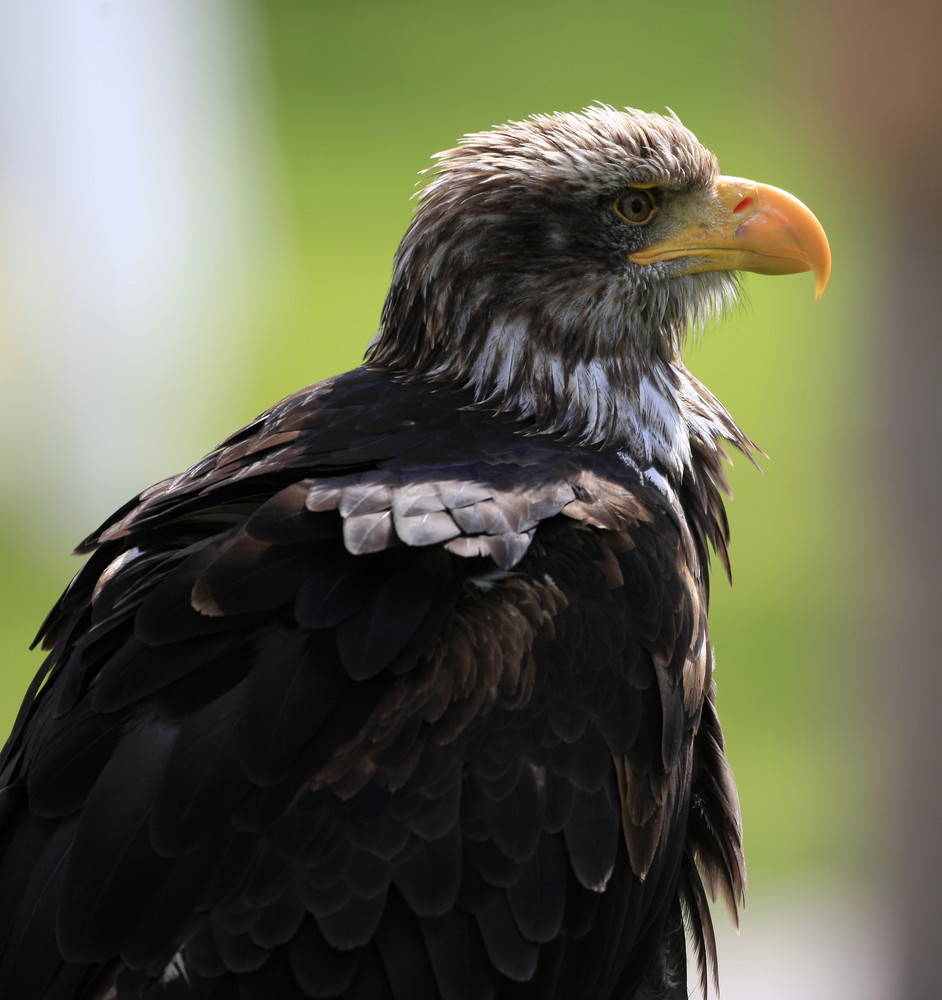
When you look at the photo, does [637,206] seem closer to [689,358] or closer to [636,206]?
[636,206]

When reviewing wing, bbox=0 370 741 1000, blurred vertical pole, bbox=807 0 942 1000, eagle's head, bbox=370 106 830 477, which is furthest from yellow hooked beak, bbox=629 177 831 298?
blurred vertical pole, bbox=807 0 942 1000

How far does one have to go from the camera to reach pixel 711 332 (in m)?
9.23

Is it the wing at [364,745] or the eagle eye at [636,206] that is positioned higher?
the eagle eye at [636,206]

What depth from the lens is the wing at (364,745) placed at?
242 cm

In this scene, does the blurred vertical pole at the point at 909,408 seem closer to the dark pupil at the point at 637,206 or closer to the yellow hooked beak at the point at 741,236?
the yellow hooked beak at the point at 741,236

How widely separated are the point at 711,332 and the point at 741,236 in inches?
237

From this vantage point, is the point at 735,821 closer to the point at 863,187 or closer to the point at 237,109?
the point at 863,187

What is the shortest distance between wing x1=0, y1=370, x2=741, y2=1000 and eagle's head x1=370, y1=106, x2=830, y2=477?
1.26ft

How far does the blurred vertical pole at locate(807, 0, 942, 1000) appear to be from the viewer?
5836 mm

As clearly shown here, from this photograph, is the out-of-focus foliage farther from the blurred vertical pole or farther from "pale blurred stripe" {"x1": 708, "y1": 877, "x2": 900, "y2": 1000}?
the blurred vertical pole

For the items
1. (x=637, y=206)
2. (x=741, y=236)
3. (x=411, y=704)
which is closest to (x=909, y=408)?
(x=741, y=236)

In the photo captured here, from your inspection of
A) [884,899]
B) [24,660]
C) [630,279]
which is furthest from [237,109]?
[630,279]

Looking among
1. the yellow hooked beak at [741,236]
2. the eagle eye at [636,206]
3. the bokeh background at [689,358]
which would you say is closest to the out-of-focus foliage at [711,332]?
the bokeh background at [689,358]

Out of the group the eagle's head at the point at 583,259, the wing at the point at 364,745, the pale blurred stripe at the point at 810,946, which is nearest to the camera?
the wing at the point at 364,745
